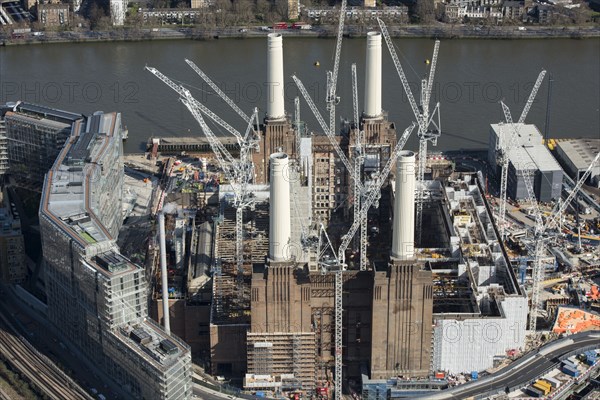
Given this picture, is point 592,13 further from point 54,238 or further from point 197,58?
point 54,238

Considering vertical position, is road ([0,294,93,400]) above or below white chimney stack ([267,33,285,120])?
below

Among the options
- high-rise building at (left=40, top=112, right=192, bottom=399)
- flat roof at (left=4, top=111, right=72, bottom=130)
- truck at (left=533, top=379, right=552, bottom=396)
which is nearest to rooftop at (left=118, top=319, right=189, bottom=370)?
high-rise building at (left=40, top=112, right=192, bottom=399)

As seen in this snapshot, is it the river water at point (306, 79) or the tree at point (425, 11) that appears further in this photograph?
the tree at point (425, 11)

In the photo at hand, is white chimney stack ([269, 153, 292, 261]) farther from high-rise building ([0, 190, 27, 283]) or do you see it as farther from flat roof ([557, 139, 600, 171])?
flat roof ([557, 139, 600, 171])

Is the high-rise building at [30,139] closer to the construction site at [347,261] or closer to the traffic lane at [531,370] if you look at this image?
the construction site at [347,261]

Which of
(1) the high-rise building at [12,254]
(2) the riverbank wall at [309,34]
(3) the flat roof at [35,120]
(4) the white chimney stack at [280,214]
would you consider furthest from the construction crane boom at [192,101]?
(2) the riverbank wall at [309,34]

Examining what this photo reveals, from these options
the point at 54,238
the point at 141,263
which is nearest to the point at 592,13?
the point at 141,263
